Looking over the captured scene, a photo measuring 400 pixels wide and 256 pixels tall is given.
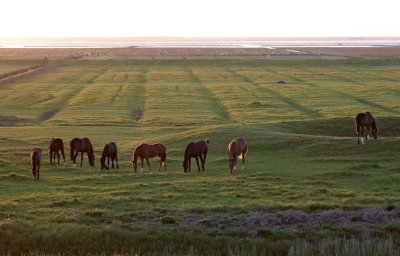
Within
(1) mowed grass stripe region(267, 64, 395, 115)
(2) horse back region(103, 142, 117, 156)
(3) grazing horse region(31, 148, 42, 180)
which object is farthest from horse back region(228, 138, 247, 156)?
(1) mowed grass stripe region(267, 64, 395, 115)

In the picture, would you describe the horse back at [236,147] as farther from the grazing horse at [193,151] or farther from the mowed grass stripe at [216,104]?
the mowed grass stripe at [216,104]

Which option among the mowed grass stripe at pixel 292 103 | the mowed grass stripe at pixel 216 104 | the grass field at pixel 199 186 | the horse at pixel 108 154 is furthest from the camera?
the mowed grass stripe at pixel 216 104

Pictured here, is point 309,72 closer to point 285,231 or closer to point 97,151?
point 97,151

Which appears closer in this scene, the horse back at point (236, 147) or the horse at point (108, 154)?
the horse back at point (236, 147)

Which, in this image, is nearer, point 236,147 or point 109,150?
point 236,147

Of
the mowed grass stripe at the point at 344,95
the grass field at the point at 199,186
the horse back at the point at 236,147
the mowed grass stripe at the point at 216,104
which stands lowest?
the mowed grass stripe at the point at 216,104

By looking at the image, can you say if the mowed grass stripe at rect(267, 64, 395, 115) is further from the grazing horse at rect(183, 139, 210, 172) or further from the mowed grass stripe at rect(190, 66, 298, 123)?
the grazing horse at rect(183, 139, 210, 172)

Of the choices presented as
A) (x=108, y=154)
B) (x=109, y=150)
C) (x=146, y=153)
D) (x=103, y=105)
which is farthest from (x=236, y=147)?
(x=103, y=105)

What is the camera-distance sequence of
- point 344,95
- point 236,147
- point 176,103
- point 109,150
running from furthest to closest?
point 344,95 → point 176,103 → point 109,150 → point 236,147

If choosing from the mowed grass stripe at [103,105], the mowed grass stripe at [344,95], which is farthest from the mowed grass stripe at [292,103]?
the mowed grass stripe at [103,105]

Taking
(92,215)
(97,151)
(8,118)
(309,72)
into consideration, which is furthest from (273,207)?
(309,72)

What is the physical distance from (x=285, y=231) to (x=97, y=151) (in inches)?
786

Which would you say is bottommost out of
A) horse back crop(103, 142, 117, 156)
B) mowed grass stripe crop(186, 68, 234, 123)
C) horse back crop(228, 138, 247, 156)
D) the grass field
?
mowed grass stripe crop(186, 68, 234, 123)

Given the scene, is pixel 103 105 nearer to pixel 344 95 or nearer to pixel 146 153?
pixel 344 95
